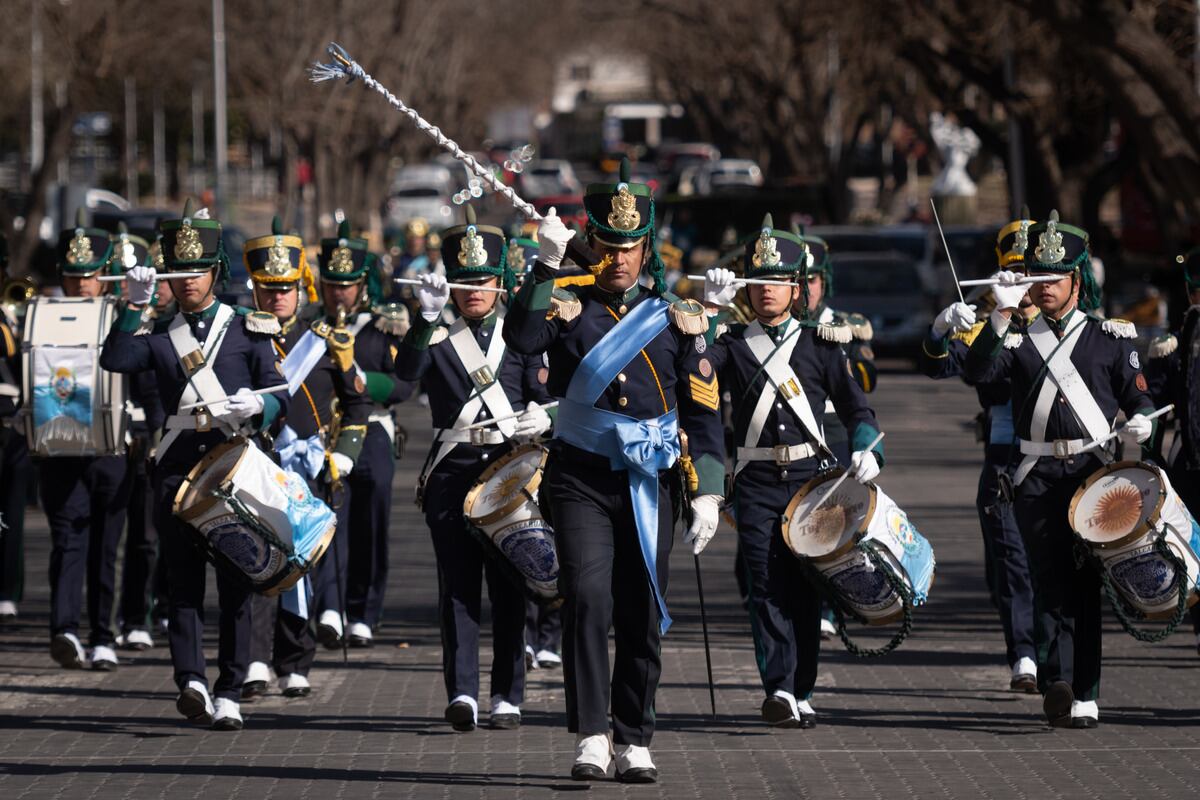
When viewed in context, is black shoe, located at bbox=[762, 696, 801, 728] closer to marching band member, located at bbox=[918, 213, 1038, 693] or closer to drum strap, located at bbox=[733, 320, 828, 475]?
drum strap, located at bbox=[733, 320, 828, 475]

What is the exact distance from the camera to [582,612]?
27.5 feet

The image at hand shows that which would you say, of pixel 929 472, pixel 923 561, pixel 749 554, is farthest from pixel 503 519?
pixel 929 472

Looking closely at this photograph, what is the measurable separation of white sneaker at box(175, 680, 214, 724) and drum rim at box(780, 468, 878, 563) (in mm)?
2416

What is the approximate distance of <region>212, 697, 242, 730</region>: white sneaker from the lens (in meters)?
9.77

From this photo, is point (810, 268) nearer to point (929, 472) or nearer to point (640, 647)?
point (640, 647)

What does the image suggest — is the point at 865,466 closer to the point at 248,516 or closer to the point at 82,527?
the point at 248,516

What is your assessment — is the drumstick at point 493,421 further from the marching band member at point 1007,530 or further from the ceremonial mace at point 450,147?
the marching band member at point 1007,530

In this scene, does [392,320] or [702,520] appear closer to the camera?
[702,520]

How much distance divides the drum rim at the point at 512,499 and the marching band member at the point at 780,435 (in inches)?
33.2

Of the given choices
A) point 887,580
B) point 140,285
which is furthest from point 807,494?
point 140,285

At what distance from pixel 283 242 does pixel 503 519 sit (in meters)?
2.00

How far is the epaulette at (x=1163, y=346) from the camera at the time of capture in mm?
10891

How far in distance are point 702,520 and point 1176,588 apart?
2.08 metres

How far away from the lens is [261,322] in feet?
32.8
